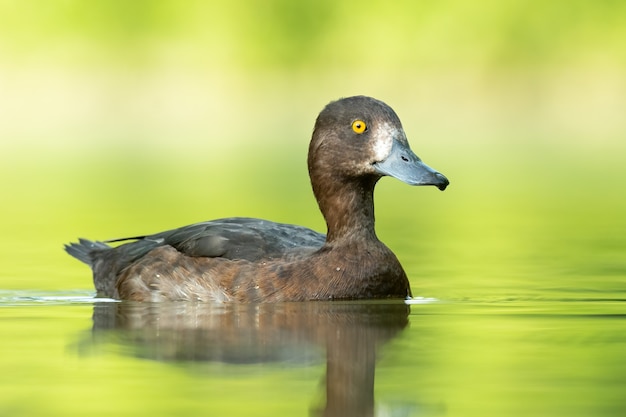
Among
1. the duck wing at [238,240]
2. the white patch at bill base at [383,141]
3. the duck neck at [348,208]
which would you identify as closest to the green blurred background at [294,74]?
the duck wing at [238,240]

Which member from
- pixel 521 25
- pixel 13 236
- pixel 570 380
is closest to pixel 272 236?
pixel 570 380

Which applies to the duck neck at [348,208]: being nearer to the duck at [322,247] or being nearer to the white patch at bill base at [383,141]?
the duck at [322,247]

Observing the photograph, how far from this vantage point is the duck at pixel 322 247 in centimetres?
976

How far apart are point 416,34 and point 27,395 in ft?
105

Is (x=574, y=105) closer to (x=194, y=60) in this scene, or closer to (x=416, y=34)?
(x=416, y=34)

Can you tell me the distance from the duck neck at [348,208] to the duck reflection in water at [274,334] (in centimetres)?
64

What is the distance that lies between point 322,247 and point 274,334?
1.80 metres

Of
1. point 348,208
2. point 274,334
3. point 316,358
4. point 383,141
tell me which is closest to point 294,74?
point 348,208

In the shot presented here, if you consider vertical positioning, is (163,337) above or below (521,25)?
below

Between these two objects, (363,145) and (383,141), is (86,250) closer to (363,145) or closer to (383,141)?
(363,145)

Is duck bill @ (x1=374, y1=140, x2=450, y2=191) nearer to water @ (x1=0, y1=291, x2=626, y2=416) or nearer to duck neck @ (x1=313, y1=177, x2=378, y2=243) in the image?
duck neck @ (x1=313, y1=177, x2=378, y2=243)

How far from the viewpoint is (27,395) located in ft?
21.9

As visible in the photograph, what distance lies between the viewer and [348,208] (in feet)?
33.5

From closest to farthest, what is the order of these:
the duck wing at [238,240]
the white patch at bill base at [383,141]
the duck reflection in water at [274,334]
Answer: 1. the duck reflection in water at [274,334]
2. the white patch at bill base at [383,141]
3. the duck wing at [238,240]
